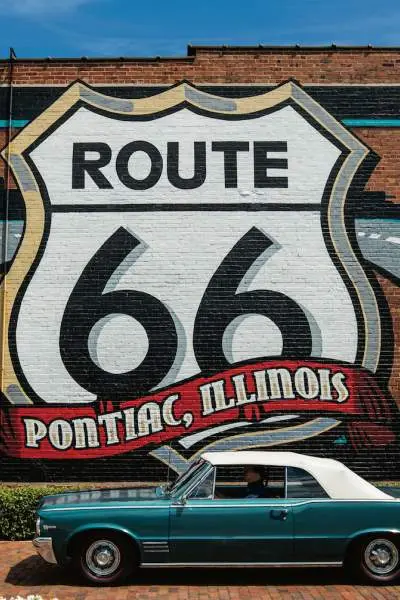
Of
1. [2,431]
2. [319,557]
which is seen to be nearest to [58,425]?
[2,431]

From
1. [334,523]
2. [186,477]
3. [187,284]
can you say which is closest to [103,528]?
[186,477]

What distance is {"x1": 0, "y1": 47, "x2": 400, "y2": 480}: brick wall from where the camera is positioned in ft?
35.6

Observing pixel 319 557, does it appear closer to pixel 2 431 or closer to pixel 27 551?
pixel 27 551

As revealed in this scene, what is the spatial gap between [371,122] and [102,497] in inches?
294

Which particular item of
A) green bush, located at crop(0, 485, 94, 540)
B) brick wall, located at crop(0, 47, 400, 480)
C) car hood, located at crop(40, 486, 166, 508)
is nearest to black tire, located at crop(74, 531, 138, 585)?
car hood, located at crop(40, 486, 166, 508)

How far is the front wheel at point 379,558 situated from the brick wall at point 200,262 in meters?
3.77

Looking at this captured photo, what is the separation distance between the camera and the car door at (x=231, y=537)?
22.5 ft

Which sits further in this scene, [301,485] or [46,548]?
[301,485]

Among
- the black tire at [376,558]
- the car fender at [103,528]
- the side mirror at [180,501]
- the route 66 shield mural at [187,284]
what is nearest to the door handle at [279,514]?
the black tire at [376,558]

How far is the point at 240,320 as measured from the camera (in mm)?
11031

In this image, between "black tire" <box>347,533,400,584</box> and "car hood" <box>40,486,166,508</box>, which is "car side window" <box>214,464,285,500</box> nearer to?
"car hood" <box>40,486,166,508</box>

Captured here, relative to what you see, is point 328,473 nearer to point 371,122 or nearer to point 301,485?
point 301,485

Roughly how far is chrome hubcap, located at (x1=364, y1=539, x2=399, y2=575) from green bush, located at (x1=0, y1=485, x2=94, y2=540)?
13.2 feet

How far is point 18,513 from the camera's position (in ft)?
28.6
